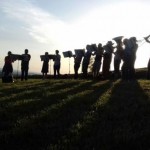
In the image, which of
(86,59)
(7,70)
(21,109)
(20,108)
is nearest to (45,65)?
(86,59)

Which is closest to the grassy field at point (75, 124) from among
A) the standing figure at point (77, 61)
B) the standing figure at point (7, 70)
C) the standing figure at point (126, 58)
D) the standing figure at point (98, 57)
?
A: the standing figure at point (126, 58)

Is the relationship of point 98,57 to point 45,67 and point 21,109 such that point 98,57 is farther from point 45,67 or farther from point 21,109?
point 21,109

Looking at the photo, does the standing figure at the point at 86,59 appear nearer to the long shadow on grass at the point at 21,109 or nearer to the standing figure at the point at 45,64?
the standing figure at the point at 45,64

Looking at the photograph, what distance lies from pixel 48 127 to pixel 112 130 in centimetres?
135

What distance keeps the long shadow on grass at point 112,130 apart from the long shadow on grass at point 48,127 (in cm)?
23

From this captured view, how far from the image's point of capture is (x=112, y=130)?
28.4 ft

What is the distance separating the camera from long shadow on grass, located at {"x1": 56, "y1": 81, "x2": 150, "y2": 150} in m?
7.56

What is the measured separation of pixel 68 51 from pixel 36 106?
2079 centimetres

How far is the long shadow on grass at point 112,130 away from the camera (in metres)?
7.56

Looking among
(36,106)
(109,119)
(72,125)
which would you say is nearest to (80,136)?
(72,125)

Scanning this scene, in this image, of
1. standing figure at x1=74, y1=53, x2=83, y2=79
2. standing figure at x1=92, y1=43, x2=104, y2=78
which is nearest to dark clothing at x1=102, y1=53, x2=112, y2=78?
standing figure at x1=92, y1=43, x2=104, y2=78

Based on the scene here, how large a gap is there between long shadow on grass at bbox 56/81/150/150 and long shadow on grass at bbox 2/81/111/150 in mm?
225

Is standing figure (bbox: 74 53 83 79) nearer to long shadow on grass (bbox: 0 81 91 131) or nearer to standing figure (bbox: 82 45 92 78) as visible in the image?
standing figure (bbox: 82 45 92 78)

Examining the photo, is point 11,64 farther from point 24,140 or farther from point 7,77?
point 24,140
